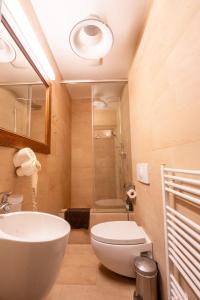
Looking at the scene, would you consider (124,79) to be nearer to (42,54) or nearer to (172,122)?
(42,54)

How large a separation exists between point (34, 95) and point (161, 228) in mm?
1478

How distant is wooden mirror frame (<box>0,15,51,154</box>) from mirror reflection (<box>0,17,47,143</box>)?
3 cm

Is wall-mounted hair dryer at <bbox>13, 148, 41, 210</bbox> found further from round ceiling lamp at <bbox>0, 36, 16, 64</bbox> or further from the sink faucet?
round ceiling lamp at <bbox>0, 36, 16, 64</bbox>

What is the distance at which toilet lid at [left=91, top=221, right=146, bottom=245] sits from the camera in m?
1.29

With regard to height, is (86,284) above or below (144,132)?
below

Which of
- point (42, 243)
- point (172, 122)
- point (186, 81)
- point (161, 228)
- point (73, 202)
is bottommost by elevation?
point (73, 202)

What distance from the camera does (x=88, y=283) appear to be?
1.34 meters

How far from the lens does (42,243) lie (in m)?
0.65

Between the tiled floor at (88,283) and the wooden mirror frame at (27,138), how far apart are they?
1.13 m

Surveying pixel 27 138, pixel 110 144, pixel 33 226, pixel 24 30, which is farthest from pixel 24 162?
pixel 110 144

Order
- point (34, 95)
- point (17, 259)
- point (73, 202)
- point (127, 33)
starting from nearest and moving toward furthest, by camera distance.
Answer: point (17, 259) < point (34, 95) < point (127, 33) < point (73, 202)

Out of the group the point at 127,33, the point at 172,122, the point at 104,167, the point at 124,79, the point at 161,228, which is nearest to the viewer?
the point at 172,122

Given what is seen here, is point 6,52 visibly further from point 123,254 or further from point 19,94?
point 123,254

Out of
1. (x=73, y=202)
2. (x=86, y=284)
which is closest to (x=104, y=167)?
(x=73, y=202)
